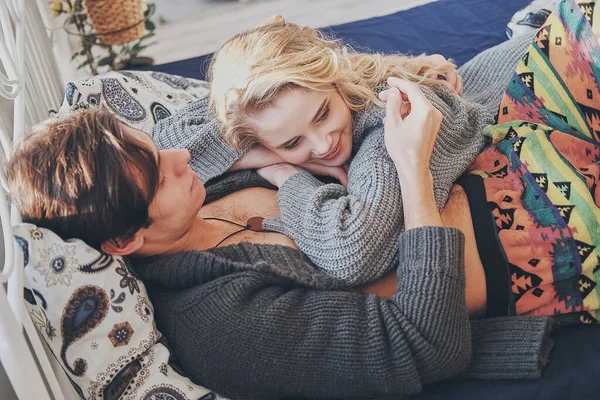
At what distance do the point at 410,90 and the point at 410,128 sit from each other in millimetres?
114

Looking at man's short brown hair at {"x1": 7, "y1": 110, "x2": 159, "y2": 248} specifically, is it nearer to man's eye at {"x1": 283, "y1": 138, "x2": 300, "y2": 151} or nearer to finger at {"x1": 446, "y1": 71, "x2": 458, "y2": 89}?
man's eye at {"x1": 283, "y1": 138, "x2": 300, "y2": 151}

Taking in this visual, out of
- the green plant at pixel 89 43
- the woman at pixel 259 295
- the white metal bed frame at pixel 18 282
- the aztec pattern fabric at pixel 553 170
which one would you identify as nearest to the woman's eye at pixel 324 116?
the woman at pixel 259 295

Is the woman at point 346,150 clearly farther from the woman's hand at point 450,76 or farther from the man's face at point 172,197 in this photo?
the man's face at point 172,197

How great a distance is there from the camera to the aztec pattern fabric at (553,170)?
1.22m

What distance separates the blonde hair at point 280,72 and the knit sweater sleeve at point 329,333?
15.7 inches

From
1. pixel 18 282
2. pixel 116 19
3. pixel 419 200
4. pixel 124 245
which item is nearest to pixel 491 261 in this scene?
pixel 419 200

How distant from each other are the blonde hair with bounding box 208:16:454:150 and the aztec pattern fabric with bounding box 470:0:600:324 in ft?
0.66

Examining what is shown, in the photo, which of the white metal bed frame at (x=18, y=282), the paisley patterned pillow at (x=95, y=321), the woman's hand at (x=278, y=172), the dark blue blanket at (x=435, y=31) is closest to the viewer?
the white metal bed frame at (x=18, y=282)

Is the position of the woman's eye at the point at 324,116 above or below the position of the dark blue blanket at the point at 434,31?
above

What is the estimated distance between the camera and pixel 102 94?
5.29ft

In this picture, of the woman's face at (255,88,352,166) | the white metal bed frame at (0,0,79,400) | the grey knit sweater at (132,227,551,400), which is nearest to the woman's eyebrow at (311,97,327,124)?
the woman's face at (255,88,352,166)

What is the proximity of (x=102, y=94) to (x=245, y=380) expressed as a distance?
0.87 metres

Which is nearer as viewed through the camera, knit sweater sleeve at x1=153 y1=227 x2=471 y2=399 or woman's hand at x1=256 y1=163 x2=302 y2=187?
knit sweater sleeve at x1=153 y1=227 x2=471 y2=399

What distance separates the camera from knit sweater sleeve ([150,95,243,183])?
152cm
